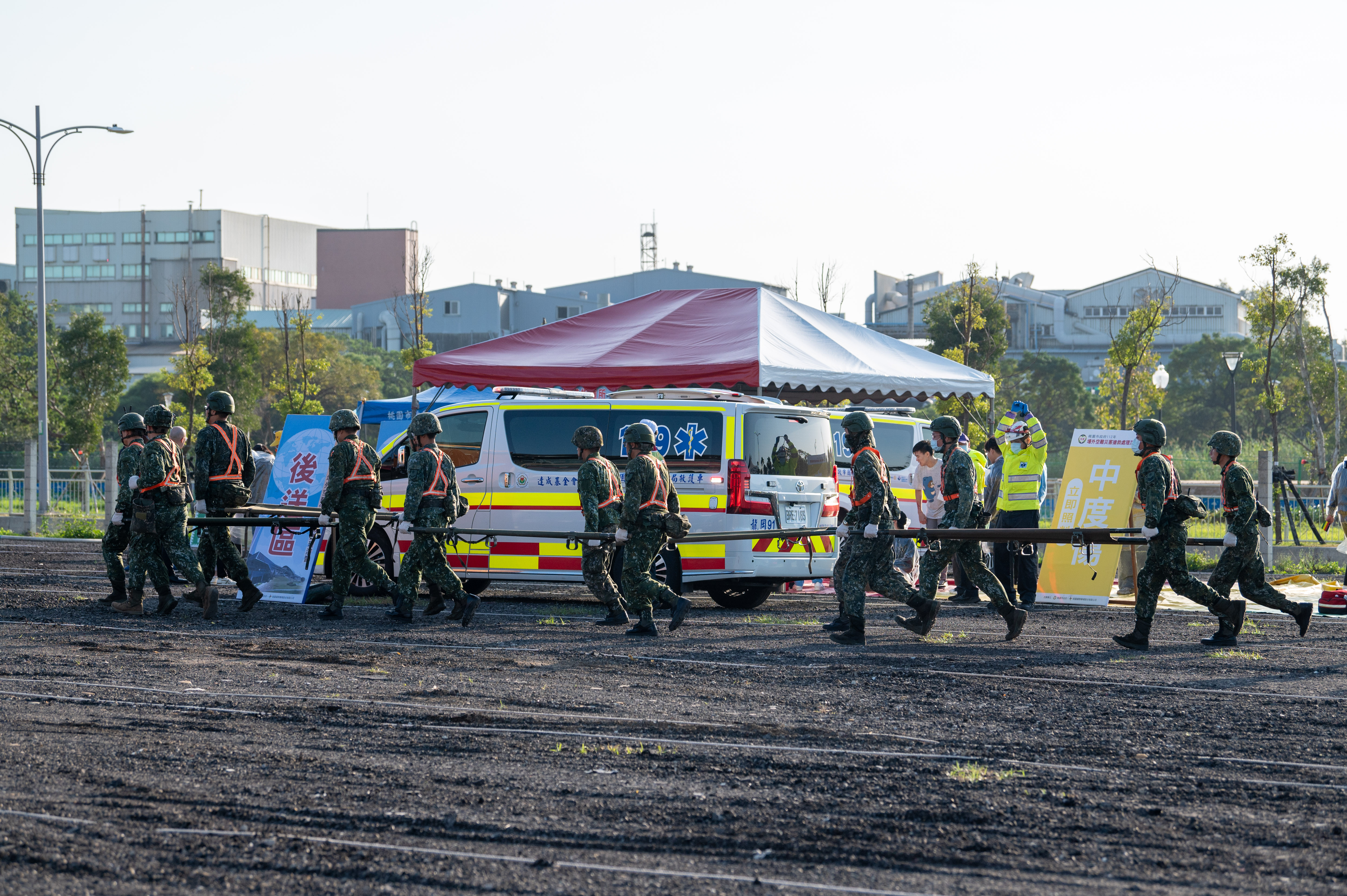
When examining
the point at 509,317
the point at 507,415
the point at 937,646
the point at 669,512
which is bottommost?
the point at 937,646

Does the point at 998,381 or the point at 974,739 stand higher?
the point at 998,381

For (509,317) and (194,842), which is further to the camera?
(509,317)

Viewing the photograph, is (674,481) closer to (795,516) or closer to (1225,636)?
(795,516)

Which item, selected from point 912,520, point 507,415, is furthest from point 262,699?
point 912,520

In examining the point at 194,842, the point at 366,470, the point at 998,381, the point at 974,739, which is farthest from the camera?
the point at 998,381

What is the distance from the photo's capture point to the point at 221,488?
13.5 meters

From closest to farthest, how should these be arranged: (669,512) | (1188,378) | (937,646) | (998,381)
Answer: (937,646) < (669,512) < (998,381) < (1188,378)

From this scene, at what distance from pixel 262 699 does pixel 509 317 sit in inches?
2853

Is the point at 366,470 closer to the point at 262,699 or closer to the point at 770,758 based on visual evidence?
the point at 262,699

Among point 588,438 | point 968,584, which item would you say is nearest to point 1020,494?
point 968,584

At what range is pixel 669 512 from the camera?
472 inches

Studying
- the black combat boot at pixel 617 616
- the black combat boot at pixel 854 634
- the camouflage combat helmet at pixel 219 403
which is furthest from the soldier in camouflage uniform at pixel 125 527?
the black combat boot at pixel 854 634

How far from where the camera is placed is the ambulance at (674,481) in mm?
13203

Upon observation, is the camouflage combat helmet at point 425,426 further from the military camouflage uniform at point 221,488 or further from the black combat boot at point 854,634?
the black combat boot at point 854,634
